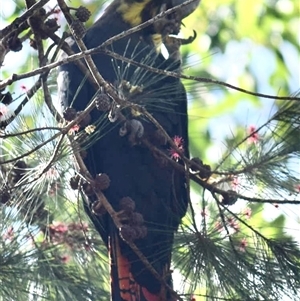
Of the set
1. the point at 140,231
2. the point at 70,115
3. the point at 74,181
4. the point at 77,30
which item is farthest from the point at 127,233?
the point at 77,30

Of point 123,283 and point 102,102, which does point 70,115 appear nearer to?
point 102,102

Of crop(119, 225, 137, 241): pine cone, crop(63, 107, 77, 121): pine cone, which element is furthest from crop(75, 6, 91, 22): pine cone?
crop(119, 225, 137, 241): pine cone

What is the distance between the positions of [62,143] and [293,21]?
118 inches

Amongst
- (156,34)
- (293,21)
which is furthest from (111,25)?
(293,21)

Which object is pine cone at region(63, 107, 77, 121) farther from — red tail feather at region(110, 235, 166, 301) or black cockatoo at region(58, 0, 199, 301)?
red tail feather at region(110, 235, 166, 301)

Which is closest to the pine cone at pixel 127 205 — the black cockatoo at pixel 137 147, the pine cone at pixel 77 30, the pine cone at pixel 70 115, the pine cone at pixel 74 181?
the black cockatoo at pixel 137 147

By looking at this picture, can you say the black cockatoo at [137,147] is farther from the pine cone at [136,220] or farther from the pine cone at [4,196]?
the pine cone at [4,196]

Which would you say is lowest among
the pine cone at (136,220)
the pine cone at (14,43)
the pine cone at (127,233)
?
the pine cone at (127,233)

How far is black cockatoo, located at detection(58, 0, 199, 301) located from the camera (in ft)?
6.84

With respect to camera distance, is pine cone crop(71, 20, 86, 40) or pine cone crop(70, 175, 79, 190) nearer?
pine cone crop(71, 20, 86, 40)

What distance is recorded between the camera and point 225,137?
2.28m

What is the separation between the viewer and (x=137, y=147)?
2.40 metres

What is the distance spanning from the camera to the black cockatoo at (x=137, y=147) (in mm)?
2084

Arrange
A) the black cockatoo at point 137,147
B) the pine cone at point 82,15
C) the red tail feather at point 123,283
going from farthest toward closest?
the red tail feather at point 123,283
the black cockatoo at point 137,147
the pine cone at point 82,15
